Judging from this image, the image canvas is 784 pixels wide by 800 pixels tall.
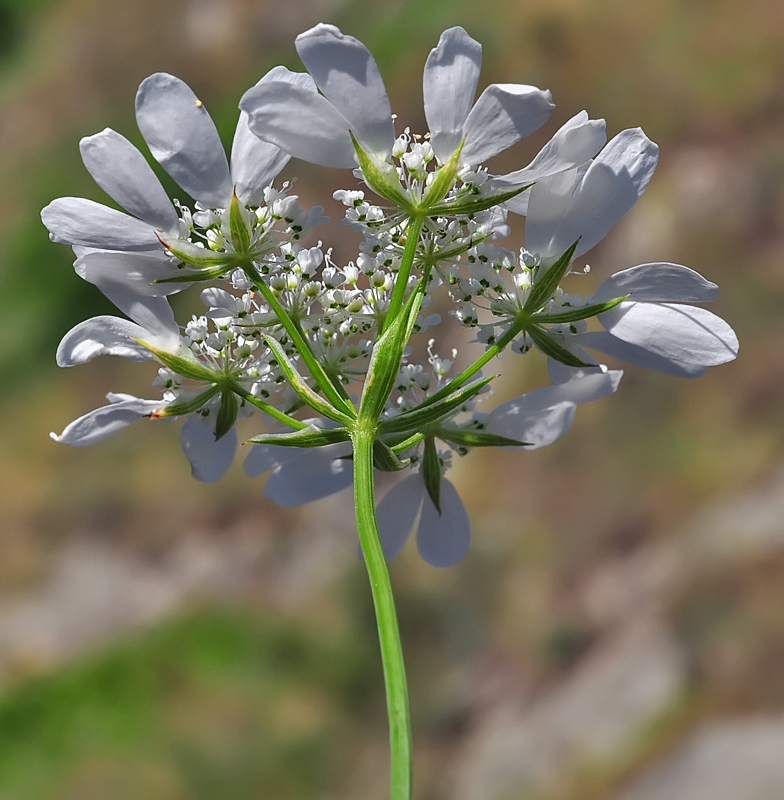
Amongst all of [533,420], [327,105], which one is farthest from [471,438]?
[327,105]

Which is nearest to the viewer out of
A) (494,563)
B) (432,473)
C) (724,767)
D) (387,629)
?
(387,629)

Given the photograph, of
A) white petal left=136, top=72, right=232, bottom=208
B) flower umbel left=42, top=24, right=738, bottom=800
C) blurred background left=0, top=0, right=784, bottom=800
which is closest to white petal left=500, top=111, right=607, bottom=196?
flower umbel left=42, top=24, right=738, bottom=800

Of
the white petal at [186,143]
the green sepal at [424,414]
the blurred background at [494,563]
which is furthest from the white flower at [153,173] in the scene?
the blurred background at [494,563]

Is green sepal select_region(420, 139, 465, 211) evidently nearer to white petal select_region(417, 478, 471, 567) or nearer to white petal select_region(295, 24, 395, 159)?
white petal select_region(295, 24, 395, 159)

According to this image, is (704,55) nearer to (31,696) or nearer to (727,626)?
(727,626)

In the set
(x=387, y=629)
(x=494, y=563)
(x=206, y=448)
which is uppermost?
(x=494, y=563)

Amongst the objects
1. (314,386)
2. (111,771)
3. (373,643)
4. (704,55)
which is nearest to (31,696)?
(111,771)

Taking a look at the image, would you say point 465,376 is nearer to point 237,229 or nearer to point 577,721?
point 237,229
